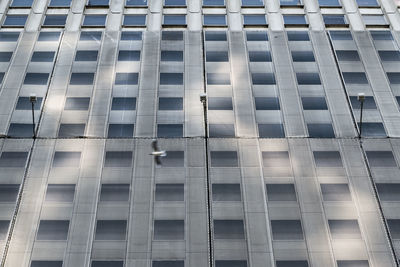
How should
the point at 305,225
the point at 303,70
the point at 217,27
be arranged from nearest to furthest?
the point at 305,225 → the point at 303,70 → the point at 217,27

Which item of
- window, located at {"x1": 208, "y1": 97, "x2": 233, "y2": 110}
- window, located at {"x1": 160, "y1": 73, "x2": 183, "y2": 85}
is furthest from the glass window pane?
window, located at {"x1": 160, "y1": 73, "x2": 183, "y2": 85}

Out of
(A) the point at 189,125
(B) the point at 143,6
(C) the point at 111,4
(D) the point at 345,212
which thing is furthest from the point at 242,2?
(D) the point at 345,212

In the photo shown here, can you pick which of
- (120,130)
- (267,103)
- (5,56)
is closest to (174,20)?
(267,103)

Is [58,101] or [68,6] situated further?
[68,6]

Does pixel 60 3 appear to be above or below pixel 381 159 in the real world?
above

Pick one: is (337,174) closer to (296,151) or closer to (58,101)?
(296,151)

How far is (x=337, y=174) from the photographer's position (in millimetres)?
44188

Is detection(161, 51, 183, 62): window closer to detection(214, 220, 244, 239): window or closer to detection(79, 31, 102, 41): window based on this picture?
detection(79, 31, 102, 41): window

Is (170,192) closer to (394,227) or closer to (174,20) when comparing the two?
(394,227)

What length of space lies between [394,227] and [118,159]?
87.2 ft

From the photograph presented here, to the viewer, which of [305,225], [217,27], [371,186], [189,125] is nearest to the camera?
[305,225]

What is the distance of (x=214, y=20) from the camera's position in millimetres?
59688

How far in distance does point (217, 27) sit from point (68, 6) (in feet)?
67.1

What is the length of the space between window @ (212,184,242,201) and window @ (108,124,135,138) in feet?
36.5
